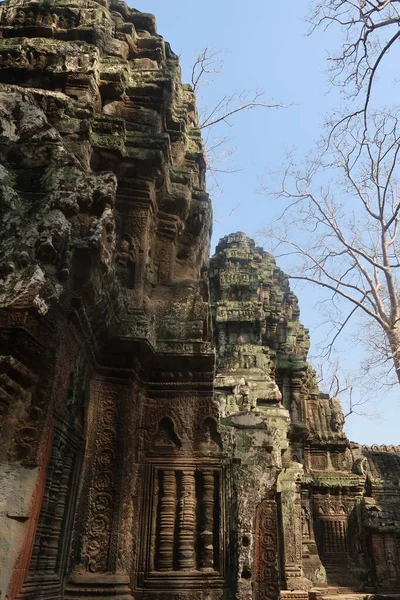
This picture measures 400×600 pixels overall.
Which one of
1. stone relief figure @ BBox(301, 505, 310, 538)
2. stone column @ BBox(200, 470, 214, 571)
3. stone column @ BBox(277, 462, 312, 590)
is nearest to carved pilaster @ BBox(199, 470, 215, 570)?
stone column @ BBox(200, 470, 214, 571)

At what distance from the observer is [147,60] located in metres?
5.52

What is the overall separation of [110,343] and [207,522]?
1.57 metres

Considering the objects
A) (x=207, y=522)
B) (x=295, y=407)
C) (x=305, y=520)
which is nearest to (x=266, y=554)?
(x=207, y=522)

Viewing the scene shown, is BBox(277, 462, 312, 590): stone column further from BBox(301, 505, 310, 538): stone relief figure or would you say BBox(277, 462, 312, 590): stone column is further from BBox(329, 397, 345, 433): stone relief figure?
BBox(329, 397, 345, 433): stone relief figure

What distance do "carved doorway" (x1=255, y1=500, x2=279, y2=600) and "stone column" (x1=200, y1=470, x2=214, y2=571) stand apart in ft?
3.54

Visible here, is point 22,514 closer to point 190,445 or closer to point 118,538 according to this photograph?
point 118,538

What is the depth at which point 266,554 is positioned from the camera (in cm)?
495

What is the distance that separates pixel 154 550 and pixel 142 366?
4.54 feet

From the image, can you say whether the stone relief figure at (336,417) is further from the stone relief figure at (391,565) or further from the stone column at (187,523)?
the stone column at (187,523)

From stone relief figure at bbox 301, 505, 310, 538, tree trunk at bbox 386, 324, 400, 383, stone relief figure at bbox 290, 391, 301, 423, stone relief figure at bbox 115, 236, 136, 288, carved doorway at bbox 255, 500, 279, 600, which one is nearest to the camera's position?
stone relief figure at bbox 115, 236, 136, 288

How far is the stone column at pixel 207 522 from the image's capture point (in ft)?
13.0

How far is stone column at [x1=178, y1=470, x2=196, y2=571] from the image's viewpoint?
389cm

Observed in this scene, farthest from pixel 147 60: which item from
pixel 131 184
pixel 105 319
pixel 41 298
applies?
pixel 41 298

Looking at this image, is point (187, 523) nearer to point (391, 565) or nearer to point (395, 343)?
point (395, 343)
